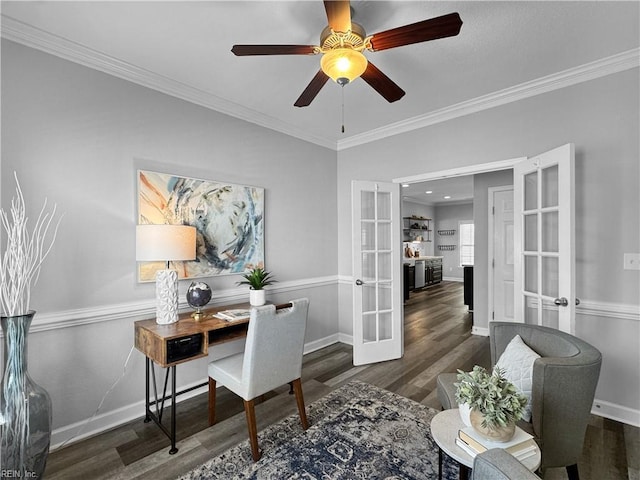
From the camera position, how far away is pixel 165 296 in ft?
7.53

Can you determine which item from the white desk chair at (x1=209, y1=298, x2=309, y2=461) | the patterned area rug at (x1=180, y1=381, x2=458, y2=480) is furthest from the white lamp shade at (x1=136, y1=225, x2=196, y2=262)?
the patterned area rug at (x1=180, y1=381, x2=458, y2=480)

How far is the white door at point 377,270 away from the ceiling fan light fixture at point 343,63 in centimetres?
181

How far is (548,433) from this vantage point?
1.56 meters

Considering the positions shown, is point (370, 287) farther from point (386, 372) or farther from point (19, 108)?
point (19, 108)

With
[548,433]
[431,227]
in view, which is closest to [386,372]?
[548,433]

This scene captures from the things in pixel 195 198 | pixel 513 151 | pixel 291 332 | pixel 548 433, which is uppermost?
pixel 513 151

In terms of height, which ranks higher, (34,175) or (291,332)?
(34,175)

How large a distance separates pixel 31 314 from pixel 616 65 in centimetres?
424

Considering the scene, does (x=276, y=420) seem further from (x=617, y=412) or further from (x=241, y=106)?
(x=241, y=106)

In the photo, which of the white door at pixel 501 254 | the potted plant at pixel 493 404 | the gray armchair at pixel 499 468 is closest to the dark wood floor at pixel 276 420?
the white door at pixel 501 254

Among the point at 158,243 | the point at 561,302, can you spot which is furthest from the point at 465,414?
the point at 158,243

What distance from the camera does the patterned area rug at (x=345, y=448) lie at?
185cm

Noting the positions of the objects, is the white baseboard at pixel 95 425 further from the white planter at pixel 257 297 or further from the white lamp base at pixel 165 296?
the white planter at pixel 257 297

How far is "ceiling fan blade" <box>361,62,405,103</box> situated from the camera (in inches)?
73.2
